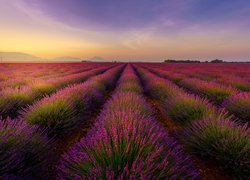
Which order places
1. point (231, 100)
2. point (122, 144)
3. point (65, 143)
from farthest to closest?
point (231, 100)
point (65, 143)
point (122, 144)

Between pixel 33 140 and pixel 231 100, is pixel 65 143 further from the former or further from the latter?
pixel 231 100

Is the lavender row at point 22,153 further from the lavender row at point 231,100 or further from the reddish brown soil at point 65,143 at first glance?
the lavender row at point 231,100

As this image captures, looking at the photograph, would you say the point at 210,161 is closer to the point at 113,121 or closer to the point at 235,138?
the point at 235,138

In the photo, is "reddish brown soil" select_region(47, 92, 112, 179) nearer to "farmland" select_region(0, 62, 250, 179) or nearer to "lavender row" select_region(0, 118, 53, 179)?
"farmland" select_region(0, 62, 250, 179)

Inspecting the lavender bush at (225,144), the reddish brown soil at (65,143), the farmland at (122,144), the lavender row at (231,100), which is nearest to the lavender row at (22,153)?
the farmland at (122,144)

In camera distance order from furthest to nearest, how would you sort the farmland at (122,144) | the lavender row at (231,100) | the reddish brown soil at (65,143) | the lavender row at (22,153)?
1. the lavender row at (231,100)
2. the reddish brown soil at (65,143)
3. the lavender row at (22,153)
4. the farmland at (122,144)

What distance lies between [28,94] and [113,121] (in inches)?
146

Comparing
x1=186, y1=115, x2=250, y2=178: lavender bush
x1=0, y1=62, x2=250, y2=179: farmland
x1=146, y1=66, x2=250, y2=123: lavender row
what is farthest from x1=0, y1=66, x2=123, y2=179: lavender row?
x1=146, y1=66, x2=250, y2=123: lavender row

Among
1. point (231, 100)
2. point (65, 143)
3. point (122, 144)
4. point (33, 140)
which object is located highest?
point (122, 144)

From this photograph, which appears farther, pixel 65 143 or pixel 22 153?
pixel 65 143

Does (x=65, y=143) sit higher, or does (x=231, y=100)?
(x=231, y=100)

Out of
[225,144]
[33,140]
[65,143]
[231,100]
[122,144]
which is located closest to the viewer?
[122,144]

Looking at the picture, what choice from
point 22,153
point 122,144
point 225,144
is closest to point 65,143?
point 22,153

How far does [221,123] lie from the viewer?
278cm
